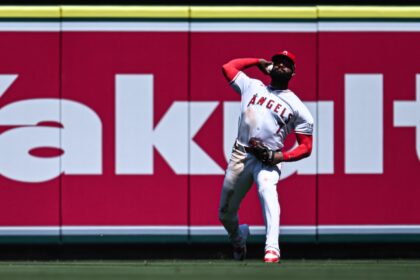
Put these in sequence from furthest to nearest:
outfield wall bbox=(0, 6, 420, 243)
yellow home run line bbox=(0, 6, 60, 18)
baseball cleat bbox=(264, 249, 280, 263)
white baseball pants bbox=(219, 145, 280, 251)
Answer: outfield wall bbox=(0, 6, 420, 243) → yellow home run line bbox=(0, 6, 60, 18) → white baseball pants bbox=(219, 145, 280, 251) → baseball cleat bbox=(264, 249, 280, 263)

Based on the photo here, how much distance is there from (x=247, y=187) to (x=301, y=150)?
652 millimetres

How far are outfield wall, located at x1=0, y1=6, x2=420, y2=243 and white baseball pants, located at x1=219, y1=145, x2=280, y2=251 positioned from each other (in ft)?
4.60

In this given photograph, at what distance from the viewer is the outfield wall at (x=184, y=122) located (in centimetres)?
992

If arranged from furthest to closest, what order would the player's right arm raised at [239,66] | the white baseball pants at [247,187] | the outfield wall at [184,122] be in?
1. the outfield wall at [184,122]
2. the player's right arm raised at [239,66]
3. the white baseball pants at [247,187]

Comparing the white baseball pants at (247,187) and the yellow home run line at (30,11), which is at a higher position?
the yellow home run line at (30,11)

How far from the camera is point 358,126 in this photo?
33.0 feet

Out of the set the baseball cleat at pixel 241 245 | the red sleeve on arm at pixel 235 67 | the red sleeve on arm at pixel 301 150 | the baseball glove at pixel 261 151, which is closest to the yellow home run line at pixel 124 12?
the red sleeve on arm at pixel 235 67

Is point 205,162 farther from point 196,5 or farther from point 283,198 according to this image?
point 196,5

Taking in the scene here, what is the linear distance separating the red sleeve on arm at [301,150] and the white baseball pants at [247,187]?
0.21m

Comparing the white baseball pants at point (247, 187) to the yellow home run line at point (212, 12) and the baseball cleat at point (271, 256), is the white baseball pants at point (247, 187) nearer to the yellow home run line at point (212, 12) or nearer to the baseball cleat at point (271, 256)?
the baseball cleat at point (271, 256)

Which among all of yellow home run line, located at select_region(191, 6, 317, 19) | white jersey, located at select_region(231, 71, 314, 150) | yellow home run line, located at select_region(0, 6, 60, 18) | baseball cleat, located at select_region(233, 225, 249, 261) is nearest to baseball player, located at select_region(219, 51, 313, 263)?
white jersey, located at select_region(231, 71, 314, 150)

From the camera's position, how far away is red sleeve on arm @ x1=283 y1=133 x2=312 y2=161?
27.0 ft

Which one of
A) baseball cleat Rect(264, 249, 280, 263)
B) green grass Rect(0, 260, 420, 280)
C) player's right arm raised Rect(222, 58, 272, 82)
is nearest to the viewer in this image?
green grass Rect(0, 260, 420, 280)

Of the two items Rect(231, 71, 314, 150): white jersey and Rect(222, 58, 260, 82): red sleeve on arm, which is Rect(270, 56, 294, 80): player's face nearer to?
Rect(231, 71, 314, 150): white jersey
